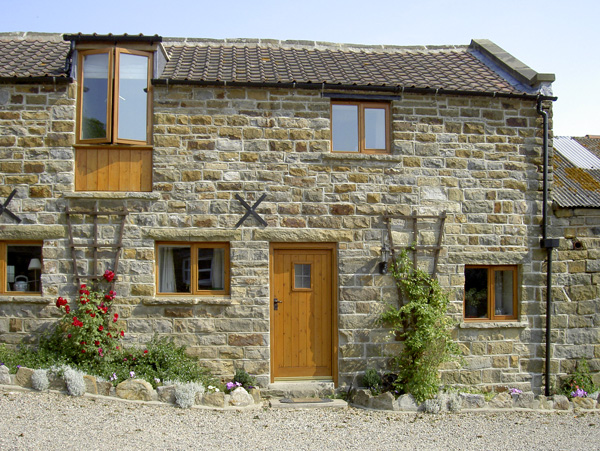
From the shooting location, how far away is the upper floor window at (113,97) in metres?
8.84

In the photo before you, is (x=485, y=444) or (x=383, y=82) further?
(x=383, y=82)

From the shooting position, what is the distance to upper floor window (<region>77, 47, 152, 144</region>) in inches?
348

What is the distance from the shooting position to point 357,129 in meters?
9.39

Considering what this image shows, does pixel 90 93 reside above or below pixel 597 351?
above

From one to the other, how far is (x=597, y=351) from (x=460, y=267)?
9.44 feet

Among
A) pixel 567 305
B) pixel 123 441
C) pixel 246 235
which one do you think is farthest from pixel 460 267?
pixel 123 441

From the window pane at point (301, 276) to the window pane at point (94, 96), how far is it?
3887 millimetres

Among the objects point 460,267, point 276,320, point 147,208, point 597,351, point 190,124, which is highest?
point 190,124

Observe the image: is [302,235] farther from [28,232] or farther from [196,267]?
[28,232]

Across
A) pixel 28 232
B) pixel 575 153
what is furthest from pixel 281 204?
pixel 575 153

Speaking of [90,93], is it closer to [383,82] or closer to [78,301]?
[78,301]

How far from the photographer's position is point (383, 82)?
938 centimetres

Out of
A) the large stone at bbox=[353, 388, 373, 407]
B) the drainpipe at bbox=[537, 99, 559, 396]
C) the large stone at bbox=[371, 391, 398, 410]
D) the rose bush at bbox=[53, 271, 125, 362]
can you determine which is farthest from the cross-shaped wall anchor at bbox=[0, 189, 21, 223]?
the drainpipe at bbox=[537, 99, 559, 396]

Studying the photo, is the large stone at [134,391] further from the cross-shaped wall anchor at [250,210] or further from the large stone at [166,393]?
the cross-shaped wall anchor at [250,210]
